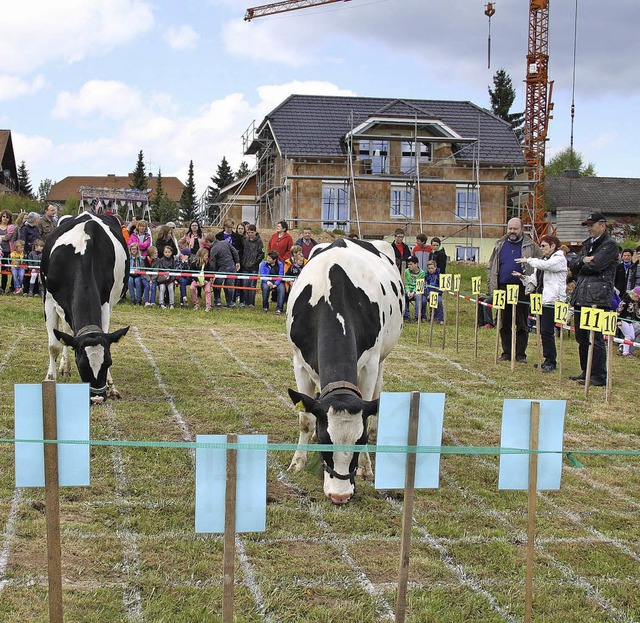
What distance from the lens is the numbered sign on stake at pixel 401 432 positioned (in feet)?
12.7

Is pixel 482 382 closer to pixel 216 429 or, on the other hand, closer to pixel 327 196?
pixel 216 429

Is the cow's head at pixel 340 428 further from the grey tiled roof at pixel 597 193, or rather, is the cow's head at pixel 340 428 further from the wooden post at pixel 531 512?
the grey tiled roof at pixel 597 193

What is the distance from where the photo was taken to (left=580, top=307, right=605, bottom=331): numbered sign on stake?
954 centimetres

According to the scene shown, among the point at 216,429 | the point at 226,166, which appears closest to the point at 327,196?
the point at 216,429

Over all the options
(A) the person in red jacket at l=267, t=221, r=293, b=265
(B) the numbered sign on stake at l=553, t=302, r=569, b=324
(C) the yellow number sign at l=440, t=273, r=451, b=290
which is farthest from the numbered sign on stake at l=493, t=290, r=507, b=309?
(A) the person in red jacket at l=267, t=221, r=293, b=265

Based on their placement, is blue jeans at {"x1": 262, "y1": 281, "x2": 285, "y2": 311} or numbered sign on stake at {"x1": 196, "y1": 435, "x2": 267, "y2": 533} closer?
numbered sign on stake at {"x1": 196, "y1": 435, "x2": 267, "y2": 533}

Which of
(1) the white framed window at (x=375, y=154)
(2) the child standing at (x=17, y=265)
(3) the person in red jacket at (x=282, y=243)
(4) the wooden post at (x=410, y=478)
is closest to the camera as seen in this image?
(4) the wooden post at (x=410, y=478)

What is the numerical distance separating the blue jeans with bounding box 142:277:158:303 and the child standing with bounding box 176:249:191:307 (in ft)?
1.98

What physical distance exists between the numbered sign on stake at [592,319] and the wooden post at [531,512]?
5.96 m

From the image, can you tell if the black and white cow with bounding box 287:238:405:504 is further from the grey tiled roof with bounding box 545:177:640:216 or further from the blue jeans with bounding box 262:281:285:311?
the grey tiled roof with bounding box 545:177:640:216

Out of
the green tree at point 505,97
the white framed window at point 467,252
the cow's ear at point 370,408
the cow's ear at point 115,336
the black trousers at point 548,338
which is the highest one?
the green tree at point 505,97

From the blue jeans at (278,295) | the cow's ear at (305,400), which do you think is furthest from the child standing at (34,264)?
the cow's ear at (305,400)

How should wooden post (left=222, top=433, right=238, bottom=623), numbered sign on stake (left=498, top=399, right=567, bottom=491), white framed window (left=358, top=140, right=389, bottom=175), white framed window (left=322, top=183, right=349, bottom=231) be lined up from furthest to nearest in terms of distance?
white framed window (left=358, top=140, right=389, bottom=175) → white framed window (left=322, top=183, right=349, bottom=231) → numbered sign on stake (left=498, top=399, right=567, bottom=491) → wooden post (left=222, top=433, right=238, bottom=623)

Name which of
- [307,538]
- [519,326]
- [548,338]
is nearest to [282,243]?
[519,326]
